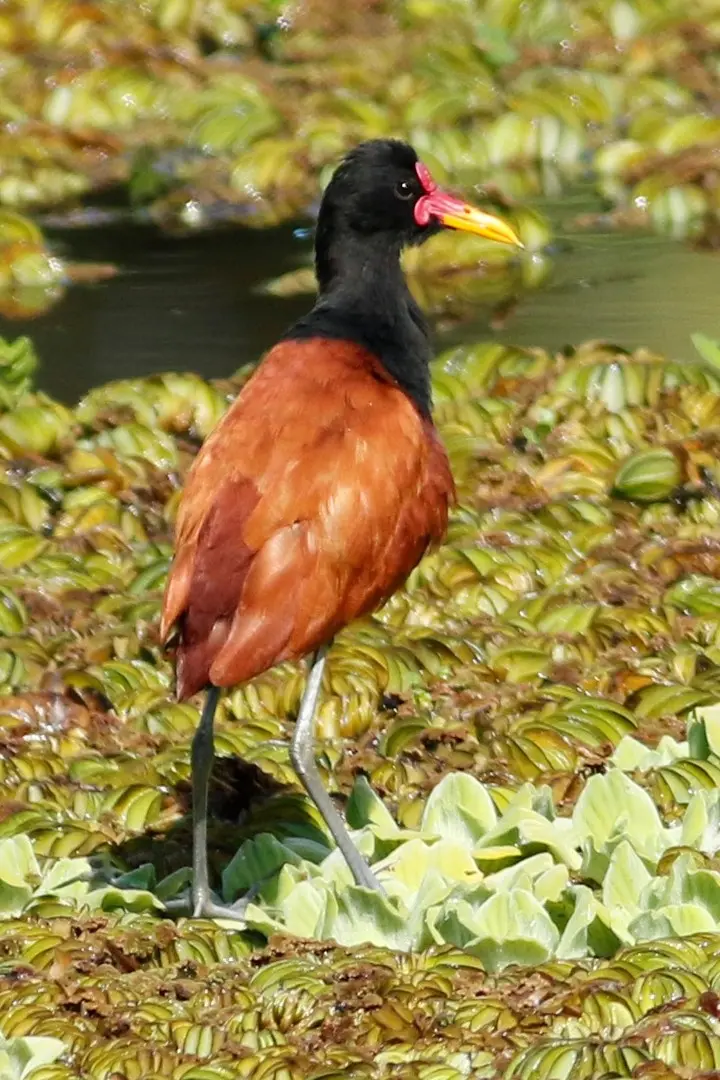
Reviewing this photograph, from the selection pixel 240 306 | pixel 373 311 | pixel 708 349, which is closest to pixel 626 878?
pixel 373 311

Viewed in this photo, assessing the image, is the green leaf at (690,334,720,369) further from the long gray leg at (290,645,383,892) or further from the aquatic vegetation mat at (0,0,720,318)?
the long gray leg at (290,645,383,892)

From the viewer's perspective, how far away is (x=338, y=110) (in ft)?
41.9

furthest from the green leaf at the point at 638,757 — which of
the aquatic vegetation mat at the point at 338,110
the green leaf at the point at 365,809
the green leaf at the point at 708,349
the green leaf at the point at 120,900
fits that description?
the aquatic vegetation mat at the point at 338,110

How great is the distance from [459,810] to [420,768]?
1.97 feet

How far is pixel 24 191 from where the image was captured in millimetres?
12562

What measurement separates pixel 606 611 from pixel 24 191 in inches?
274

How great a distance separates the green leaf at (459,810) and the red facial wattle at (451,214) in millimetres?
1586

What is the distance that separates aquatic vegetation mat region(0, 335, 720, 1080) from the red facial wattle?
1.14 metres

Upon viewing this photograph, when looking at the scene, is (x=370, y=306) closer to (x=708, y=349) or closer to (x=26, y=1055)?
(x=26, y=1055)

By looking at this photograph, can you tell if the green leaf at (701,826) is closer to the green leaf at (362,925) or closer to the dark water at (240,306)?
the green leaf at (362,925)

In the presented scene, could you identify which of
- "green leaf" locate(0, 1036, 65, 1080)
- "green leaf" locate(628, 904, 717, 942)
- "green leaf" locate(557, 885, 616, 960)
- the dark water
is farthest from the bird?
the dark water

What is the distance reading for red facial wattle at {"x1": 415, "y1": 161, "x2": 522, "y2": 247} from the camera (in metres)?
6.00

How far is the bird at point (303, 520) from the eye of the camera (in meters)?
4.78

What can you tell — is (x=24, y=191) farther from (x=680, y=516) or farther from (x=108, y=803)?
(x=108, y=803)
